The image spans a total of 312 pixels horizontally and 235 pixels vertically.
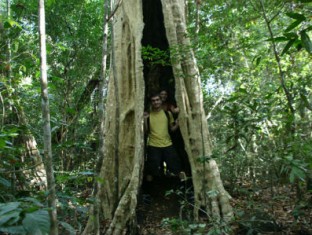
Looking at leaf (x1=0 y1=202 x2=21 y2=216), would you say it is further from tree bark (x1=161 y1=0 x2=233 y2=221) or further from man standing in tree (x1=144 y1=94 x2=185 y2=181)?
man standing in tree (x1=144 y1=94 x2=185 y2=181)

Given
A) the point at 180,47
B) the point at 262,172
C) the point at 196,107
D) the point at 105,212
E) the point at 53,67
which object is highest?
the point at 53,67

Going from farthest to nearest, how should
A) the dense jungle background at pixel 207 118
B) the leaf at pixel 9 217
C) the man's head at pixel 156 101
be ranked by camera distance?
the man's head at pixel 156 101, the dense jungle background at pixel 207 118, the leaf at pixel 9 217

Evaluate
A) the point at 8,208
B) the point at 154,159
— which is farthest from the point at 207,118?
the point at 8,208

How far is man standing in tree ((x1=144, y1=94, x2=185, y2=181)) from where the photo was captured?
5508mm

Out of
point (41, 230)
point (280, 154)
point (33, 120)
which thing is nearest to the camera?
point (41, 230)

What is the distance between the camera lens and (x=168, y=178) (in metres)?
6.24

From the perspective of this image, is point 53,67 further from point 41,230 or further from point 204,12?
point 41,230

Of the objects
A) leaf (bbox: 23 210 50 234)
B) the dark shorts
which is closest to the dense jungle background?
leaf (bbox: 23 210 50 234)

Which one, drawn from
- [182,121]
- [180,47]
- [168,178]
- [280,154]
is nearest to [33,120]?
[168,178]

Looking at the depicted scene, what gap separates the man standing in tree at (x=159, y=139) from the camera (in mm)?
5508

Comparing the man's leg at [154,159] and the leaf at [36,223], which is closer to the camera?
the leaf at [36,223]

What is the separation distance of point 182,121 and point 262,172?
1240 millimetres

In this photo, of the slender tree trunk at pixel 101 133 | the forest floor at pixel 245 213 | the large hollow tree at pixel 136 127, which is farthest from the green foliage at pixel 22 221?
the large hollow tree at pixel 136 127

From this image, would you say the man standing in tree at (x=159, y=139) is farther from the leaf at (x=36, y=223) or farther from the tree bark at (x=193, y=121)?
the leaf at (x=36, y=223)
